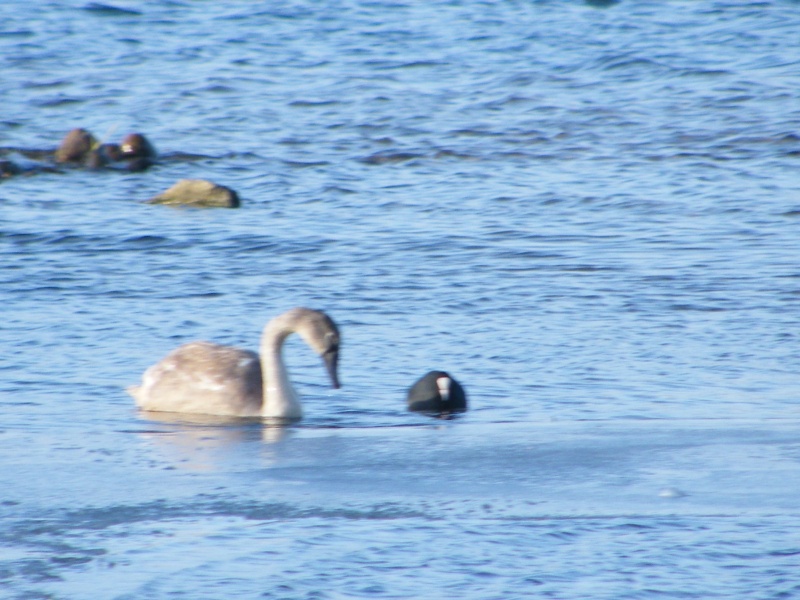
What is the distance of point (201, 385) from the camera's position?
8250mm

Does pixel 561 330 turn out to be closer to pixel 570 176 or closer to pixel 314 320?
pixel 314 320

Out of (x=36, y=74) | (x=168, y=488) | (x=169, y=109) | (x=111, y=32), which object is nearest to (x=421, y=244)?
(x=168, y=488)

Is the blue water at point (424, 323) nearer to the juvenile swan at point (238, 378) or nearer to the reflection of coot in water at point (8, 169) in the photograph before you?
the juvenile swan at point (238, 378)

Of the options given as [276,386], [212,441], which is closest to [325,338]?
[276,386]

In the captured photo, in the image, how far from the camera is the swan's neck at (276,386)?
804 cm

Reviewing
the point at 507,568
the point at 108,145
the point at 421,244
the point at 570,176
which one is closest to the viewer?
the point at 507,568

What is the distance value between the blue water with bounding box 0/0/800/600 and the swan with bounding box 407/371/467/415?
0.46ft

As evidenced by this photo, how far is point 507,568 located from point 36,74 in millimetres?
19250

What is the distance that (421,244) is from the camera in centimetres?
1224

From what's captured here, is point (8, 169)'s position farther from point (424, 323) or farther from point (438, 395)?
point (438, 395)

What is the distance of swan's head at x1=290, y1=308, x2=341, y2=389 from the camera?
8.22 metres

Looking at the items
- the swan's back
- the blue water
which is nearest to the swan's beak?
the blue water

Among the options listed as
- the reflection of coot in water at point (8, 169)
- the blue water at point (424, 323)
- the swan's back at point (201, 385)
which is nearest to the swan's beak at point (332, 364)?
the blue water at point (424, 323)

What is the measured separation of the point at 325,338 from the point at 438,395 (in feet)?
2.46
